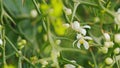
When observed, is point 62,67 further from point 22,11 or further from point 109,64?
point 22,11

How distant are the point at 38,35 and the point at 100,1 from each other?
35 cm

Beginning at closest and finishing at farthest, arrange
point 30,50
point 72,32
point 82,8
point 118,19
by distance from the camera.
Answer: point 118,19 < point 72,32 < point 30,50 < point 82,8

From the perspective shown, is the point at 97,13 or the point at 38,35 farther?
the point at 38,35

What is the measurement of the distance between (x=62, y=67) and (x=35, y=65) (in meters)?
0.08

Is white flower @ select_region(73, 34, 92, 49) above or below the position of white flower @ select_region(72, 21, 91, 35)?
below

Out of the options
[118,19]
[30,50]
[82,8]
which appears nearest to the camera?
[118,19]

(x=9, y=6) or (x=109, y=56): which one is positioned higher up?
(x=9, y=6)

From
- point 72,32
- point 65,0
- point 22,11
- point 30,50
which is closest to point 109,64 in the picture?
point 72,32

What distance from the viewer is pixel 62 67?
1.00m

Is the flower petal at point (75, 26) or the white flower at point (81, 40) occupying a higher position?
the flower petal at point (75, 26)

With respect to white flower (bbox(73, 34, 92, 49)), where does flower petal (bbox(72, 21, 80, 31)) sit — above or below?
above

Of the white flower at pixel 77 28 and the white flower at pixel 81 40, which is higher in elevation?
the white flower at pixel 77 28

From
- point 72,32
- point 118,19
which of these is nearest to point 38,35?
point 72,32

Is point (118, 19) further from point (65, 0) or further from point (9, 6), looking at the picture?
point (9, 6)
